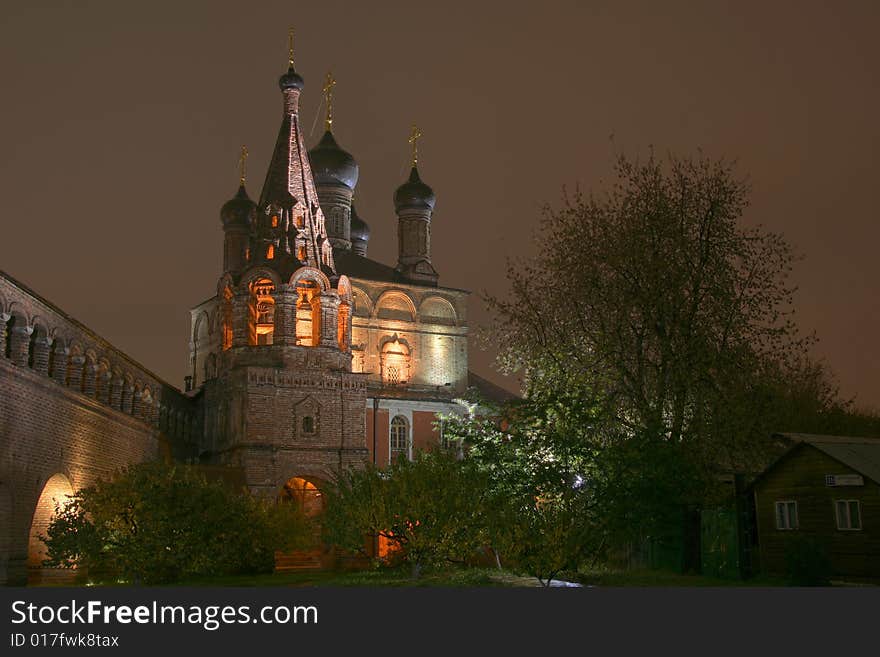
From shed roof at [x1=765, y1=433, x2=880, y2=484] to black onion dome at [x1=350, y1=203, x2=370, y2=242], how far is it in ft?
93.9

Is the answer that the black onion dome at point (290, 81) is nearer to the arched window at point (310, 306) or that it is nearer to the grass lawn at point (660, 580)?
the arched window at point (310, 306)

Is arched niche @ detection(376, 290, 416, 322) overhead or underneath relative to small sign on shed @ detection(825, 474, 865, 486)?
overhead

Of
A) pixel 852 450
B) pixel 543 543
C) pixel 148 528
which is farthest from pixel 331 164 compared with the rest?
pixel 543 543

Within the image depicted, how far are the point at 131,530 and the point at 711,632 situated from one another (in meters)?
11.1

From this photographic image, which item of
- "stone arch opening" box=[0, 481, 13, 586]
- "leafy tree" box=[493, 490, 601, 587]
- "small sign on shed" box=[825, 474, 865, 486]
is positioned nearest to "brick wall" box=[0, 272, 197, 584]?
"stone arch opening" box=[0, 481, 13, 586]

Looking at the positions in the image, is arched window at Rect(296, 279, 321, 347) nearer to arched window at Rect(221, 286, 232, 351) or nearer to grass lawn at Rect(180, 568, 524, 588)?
arched window at Rect(221, 286, 232, 351)

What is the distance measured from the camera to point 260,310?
1224 inches

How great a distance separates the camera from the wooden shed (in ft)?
59.6

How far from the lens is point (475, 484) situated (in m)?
18.7

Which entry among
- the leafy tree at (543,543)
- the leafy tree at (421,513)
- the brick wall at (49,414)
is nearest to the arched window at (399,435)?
the brick wall at (49,414)

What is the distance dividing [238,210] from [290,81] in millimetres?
10019

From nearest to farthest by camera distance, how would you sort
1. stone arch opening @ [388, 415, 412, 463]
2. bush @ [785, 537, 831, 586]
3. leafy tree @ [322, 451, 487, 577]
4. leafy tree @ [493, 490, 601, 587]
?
leafy tree @ [493, 490, 601, 587]
bush @ [785, 537, 831, 586]
leafy tree @ [322, 451, 487, 577]
stone arch opening @ [388, 415, 412, 463]

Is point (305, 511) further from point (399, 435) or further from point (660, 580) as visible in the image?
point (660, 580)

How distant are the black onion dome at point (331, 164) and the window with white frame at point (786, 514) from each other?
2657 centimetres
